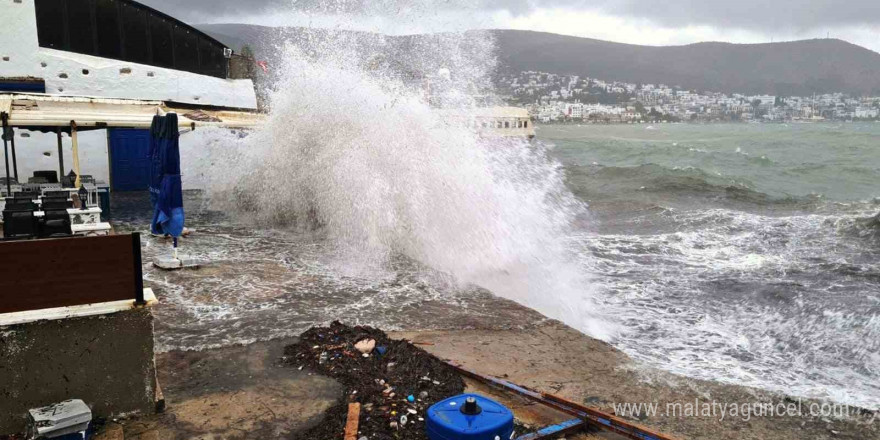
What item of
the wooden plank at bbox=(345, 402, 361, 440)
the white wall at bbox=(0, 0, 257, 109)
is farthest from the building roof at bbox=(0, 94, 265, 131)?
the wooden plank at bbox=(345, 402, 361, 440)

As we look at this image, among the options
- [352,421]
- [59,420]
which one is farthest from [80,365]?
[352,421]

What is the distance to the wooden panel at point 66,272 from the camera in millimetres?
3314

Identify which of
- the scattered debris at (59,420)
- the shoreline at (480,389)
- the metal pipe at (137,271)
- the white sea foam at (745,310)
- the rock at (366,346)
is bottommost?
the white sea foam at (745,310)

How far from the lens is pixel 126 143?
1664 centimetres

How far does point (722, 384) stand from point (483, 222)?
19.3 ft

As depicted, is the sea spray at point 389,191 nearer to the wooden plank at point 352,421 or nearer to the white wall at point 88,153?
the white wall at point 88,153

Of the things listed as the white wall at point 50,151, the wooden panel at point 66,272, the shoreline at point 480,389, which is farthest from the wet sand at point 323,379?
the white wall at point 50,151

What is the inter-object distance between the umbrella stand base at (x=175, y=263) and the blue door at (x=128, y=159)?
8.72 m

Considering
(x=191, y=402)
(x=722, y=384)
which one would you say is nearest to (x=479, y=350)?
(x=722, y=384)

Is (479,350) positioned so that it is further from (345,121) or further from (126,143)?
(126,143)

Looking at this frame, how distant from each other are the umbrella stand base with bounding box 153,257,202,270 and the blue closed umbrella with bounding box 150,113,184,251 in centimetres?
56

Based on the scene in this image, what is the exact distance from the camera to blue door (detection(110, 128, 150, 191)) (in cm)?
1653

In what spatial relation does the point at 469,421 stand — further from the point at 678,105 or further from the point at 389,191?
the point at 678,105

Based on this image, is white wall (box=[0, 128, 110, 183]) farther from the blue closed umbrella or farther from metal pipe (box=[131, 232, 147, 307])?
metal pipe (box=[131, 232, 147, 307])
